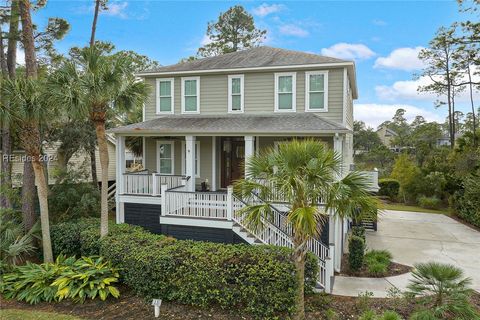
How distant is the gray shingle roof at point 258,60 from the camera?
11961mm

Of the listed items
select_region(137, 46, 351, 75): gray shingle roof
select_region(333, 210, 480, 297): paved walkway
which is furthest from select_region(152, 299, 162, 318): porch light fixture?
select_region(137, 46, 351, 75): gray shingle roof

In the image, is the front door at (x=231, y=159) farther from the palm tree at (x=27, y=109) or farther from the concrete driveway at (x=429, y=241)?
the palm tree at (x=27, y=109)

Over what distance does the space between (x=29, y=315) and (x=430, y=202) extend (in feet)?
73.7

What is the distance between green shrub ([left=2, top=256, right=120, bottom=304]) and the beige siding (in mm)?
6224

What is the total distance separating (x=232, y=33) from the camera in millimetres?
26906

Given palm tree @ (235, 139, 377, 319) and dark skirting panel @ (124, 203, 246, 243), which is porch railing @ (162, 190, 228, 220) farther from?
palm tree @ (235, 139, 377, 319)

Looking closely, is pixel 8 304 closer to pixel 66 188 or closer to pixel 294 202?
pixel 66 188

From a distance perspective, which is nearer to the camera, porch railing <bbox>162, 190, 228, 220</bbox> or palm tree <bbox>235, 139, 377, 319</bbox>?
palm tree <bbox>235, 139, 377, 319</bbox>

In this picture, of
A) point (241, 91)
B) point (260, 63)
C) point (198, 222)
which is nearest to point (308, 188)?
point (198, 222)

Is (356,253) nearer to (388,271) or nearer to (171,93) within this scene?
(388,271)

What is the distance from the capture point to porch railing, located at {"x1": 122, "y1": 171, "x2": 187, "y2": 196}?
11.2 metres

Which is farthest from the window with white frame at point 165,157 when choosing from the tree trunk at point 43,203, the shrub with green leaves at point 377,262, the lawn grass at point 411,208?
the lawn grass at point 411,208

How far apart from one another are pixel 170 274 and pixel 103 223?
318cm

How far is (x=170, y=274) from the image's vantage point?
22.2ft
